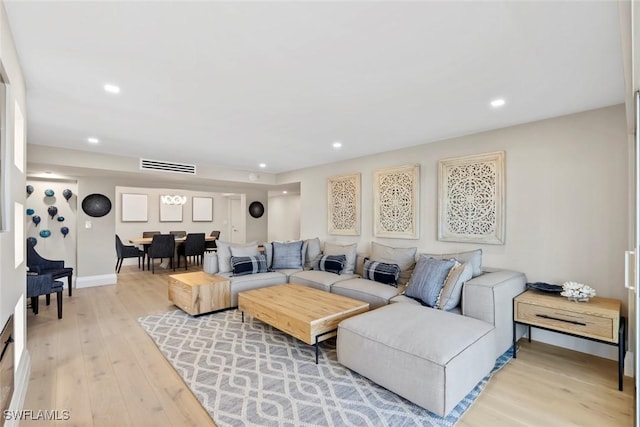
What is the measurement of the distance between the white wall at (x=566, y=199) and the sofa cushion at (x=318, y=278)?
1513 millimetres

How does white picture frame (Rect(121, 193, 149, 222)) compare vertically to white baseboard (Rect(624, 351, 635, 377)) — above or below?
above

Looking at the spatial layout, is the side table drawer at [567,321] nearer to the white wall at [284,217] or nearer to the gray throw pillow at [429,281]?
the gray throw pillow at [429,281]

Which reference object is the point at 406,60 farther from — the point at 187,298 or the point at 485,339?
the point at 187,298

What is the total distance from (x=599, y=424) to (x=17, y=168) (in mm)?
4135

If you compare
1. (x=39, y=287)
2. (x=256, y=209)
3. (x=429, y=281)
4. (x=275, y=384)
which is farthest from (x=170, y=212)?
(x=429, y=281)

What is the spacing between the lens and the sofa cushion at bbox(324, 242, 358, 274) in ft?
14.3

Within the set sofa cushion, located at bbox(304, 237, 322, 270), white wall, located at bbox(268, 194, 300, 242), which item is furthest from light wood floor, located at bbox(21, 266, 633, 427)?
white wall, located at bbox(268, 194, 300, 242)

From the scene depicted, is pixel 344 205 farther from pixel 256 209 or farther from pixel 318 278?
pixel 256 209

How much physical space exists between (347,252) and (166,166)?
3.41 metres

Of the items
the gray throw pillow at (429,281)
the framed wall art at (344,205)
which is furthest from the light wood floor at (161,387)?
the framed wall art at (344,205)

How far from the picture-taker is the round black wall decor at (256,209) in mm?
7887

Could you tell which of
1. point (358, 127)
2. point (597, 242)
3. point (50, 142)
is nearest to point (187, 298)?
point (50, 142)

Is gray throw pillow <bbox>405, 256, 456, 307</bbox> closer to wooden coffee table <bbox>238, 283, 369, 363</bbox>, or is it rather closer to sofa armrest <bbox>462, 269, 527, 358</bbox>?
sofa armrest <bbox>462, 269, 527, 358</bbox>

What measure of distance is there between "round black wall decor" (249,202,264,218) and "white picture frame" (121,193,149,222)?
3176 millimetres
